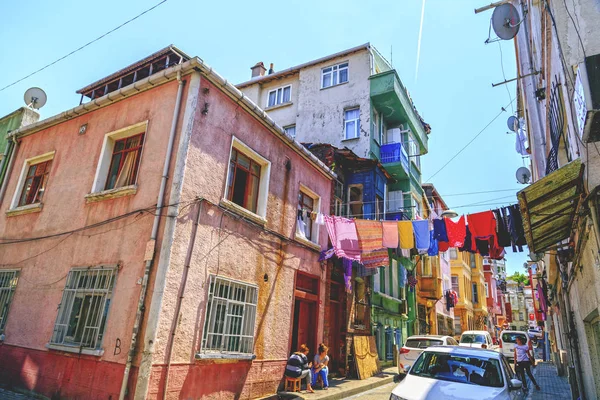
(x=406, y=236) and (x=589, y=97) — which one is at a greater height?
(x=406, y=236)

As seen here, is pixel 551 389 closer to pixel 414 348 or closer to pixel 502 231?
pixel 414 348

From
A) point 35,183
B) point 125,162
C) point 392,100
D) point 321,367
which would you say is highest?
point 392,100

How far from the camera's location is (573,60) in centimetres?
509

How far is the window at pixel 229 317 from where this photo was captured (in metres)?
8.51

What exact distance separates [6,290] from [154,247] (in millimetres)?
6099

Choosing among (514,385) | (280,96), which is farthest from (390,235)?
(280,96)

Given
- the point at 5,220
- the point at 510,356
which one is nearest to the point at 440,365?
the point at 5,220

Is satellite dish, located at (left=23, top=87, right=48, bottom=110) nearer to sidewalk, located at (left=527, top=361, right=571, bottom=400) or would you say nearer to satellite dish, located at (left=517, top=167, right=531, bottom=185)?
sidewalk, located at (left=527, top=361, right=571, bottom=400)

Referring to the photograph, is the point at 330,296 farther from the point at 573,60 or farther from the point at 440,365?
the point at 573,60

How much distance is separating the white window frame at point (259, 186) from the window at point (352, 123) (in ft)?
30.0

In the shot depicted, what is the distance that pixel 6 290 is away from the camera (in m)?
10.3

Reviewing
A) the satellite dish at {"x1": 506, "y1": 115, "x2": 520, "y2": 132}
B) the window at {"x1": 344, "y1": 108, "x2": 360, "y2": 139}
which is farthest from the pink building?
the satellite dish at {"x1": 506, "y1": 115, "x2": 520, "y2": 132}

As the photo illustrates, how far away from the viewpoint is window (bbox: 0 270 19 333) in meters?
10.0

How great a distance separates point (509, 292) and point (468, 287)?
49.0 m
